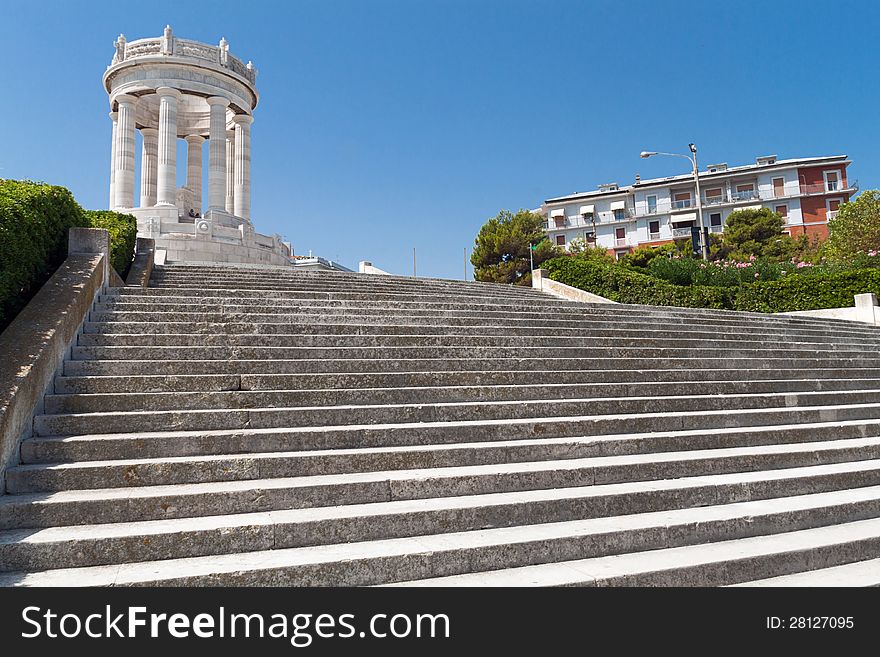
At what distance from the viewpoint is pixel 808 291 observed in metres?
17.0

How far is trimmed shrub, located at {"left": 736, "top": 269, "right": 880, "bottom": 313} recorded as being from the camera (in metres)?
16.2

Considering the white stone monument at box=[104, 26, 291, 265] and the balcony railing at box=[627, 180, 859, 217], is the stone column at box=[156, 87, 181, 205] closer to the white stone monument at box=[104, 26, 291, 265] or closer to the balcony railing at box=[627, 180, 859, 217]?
the white stone monument at box=[104, 26, 291, 265]


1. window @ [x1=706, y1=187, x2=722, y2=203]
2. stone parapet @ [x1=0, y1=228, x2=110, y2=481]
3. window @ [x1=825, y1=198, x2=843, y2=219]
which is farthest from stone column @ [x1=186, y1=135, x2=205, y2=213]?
window @ [x1=825, y1=198, x2=843, y2=219]

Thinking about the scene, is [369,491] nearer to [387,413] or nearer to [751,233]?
[387,413]

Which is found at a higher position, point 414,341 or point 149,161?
point 149,161

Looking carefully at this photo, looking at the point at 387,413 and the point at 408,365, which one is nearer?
the point at 387,413

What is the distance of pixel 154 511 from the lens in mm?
3828

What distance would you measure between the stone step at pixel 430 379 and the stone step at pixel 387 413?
383 mm

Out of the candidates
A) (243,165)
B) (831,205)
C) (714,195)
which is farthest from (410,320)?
(831,205)

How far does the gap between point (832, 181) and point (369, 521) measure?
64607 millimetres

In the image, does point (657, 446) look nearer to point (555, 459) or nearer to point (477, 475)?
point (555, 459)

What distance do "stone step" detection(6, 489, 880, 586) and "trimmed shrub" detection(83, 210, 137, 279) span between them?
7.12m
